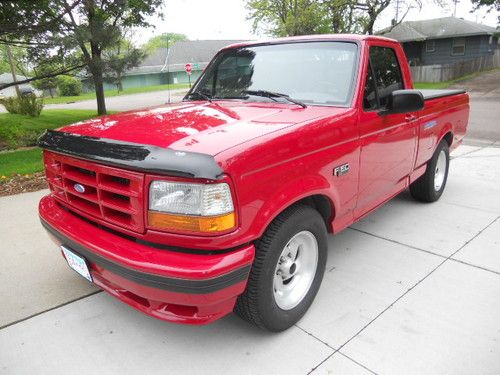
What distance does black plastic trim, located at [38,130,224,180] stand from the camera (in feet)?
6.18

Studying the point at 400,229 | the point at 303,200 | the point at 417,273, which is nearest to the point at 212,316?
the point at 303,200

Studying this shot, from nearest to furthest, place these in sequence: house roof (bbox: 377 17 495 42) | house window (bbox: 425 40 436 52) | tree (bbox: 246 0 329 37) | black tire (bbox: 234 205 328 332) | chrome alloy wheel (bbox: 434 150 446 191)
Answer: black tire (bbox: 234 205 328 332) → chrome alloy wheel (bbox: 434 150 446 191) → tree (bbox: 246 0 329 37) → house roof (bbox: 377 17 495 42) → house window (bbox: 425 40 436 52)

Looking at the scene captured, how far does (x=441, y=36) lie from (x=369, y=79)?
1323 inches

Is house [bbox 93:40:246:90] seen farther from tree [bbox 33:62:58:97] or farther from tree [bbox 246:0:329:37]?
tree [bbox 33:62:58:97]

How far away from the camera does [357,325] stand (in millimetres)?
2641

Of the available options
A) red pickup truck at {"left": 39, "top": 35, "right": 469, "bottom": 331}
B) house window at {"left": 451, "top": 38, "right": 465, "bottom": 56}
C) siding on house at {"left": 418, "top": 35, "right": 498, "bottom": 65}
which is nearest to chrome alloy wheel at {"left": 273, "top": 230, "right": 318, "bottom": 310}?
red pickup truck at {"left": 39, "top": 35, "right": 469, "bottom": 331}

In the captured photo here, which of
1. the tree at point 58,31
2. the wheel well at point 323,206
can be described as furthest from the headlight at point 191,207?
the tree at point 58,31

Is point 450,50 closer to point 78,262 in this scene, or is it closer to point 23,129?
point 23,129

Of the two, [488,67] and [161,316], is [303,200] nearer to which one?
[161,316]

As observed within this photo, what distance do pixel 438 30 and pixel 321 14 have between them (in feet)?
46.5

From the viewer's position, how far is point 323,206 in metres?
2.80

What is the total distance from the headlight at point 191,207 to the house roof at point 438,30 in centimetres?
3174

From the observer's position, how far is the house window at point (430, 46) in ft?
108

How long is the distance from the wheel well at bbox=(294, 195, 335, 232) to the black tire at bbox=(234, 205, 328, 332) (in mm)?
143
